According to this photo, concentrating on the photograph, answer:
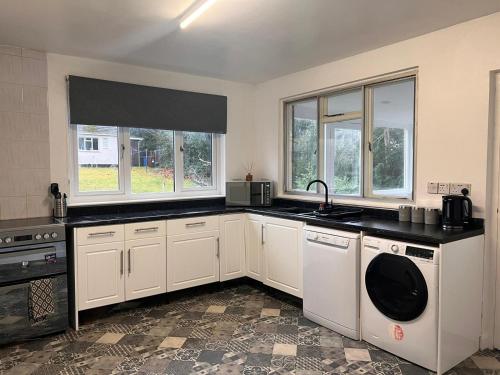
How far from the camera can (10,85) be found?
316 cm

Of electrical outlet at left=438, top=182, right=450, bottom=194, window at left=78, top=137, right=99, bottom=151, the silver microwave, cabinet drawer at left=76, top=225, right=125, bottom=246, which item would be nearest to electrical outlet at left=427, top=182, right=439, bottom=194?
electrical outlet at left=438, top=182, right=450, bottom=194

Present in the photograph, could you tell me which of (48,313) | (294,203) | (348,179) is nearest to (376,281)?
(348,179)

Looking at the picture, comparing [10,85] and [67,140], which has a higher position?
[10,85]

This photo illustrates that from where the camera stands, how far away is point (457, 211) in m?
2.53

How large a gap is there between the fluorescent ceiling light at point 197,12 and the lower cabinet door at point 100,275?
1889mm

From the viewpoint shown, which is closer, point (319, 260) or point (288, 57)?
point (319, 260)

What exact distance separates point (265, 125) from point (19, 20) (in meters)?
2.70

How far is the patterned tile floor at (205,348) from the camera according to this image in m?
2.39

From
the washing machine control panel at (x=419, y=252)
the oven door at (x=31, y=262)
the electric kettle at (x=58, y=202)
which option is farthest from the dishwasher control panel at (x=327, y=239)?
the electric kettle at (x=58, y=202)

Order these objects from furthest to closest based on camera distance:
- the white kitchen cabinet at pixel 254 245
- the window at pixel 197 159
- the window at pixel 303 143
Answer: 1. the window at pixel 197 159
2. the window at pixel 303 143
3. the white kitchen cabinet at pixel 254 245

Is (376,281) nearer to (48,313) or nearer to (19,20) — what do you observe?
(48,313)

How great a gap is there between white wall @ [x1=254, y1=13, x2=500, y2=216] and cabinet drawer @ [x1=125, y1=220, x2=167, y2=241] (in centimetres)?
226

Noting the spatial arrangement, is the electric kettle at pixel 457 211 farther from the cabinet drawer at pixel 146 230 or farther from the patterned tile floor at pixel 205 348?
the cabinet drawer at pixel 146 230

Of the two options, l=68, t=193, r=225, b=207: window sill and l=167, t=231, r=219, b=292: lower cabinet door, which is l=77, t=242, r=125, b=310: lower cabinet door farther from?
l=68, t=193, r=225, b=207: window sill
